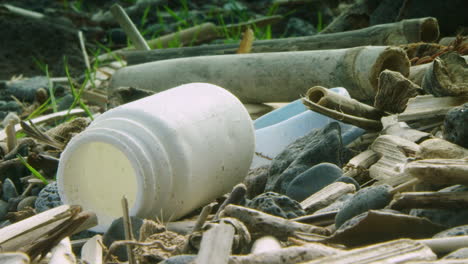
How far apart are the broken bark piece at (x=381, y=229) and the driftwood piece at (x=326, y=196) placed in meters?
0.46

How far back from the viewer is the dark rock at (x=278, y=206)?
8.54 feet

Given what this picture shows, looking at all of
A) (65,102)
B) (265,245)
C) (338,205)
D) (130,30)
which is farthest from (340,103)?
(130,30)

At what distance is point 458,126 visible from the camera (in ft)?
9.24

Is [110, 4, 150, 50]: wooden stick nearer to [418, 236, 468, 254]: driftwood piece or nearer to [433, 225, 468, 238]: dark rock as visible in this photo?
[433, 225, 468, 238]: dark rock

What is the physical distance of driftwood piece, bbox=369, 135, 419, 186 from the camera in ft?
9.93

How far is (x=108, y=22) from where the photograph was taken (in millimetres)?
8227

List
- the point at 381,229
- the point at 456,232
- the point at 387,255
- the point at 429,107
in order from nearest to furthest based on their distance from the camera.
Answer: the point at 387,255, the point at 456,232, the point at 381,229, the point at 429,107

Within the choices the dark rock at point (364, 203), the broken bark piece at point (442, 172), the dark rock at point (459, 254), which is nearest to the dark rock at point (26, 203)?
the dark rock at point (364, 203)

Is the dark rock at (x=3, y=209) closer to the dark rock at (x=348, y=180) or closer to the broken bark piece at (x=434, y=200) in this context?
the dark rock at (x=348, y=180)

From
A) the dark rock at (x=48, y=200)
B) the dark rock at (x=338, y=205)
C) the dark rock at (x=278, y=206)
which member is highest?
the dark rock at (x=278, y=206)

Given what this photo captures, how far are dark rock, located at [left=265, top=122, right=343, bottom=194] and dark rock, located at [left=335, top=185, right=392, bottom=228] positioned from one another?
599mm

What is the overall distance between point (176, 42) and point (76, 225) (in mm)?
4172

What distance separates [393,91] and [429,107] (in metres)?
0.17

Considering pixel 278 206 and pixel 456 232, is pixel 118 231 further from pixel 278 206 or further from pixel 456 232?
pixel 456 232
